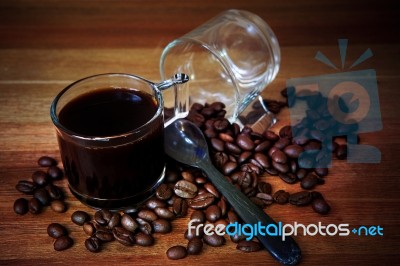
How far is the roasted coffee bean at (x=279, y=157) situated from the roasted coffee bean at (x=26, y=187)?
0.62 m

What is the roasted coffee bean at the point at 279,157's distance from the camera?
4.69 feet

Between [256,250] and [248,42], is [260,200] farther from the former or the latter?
[248,42]

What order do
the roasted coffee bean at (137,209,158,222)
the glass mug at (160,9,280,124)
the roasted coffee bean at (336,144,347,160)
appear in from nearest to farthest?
1. the roasted coffee bean at (137,209,158,222)
2. the roasted coffee bean at (336,144,347,160)
3. the glass mug at (160,9,280,124)

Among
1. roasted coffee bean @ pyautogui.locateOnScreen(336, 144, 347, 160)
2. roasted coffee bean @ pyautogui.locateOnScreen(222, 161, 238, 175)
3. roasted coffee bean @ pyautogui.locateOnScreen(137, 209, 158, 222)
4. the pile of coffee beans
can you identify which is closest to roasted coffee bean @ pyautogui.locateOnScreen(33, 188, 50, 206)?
the pile of coffee beans

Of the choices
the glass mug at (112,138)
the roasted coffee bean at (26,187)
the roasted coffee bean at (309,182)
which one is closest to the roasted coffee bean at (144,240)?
the glass mug at (112,138)

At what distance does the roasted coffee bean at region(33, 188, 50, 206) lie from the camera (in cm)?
132

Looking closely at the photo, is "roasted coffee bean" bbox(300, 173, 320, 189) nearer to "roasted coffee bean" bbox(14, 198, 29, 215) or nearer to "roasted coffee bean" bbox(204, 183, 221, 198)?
"roasted coffee bean" bbox(204, 183, 221, 198)

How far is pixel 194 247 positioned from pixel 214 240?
0.05 meters

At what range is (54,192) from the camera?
4.38 feet

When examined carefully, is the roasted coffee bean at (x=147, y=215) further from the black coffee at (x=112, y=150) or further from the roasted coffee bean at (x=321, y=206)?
the roasted coffee bean at (x=321, y=206)

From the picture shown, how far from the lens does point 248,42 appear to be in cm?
178

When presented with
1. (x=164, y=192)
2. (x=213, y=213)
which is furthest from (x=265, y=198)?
(x=164, y=192)

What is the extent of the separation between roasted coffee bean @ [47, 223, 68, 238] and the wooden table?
2cm

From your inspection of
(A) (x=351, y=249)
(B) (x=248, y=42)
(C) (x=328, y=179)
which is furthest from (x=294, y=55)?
(A) (x=351, y=249)
